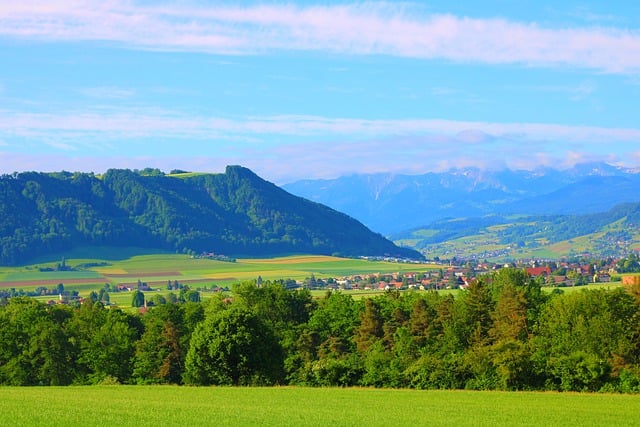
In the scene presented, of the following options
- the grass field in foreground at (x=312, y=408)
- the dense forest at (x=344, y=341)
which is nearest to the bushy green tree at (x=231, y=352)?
the dense forest at (x=344, y=341)

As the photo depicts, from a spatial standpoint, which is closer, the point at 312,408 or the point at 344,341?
the point at 312,408

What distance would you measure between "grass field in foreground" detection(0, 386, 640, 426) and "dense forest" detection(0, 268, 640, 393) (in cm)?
670

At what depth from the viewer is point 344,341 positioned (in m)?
96.9

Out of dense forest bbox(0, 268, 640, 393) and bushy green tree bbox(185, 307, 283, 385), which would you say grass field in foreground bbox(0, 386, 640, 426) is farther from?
bushy green tree bbox(185, 307, 283, 385)

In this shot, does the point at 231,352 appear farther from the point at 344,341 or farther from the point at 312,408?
the point at 312,408

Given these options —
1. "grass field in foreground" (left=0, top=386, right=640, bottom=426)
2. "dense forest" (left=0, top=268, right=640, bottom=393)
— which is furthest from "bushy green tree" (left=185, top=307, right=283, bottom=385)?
"grass field in foreground" (left=0, top=386, right=640, bottom=426)

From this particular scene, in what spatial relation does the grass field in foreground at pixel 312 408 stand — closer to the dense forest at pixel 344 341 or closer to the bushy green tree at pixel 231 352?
the dense forest at pixel 344 341

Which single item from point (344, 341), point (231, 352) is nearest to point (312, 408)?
point (231, 352)

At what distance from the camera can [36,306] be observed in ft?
338

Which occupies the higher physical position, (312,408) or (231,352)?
(231,352)

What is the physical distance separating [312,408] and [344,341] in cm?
4550

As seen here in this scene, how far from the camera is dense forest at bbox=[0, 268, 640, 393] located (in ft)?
229

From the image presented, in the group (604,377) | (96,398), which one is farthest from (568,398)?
(96,398)

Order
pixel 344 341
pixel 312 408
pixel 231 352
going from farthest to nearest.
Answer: pixel 344 341, pixel 231 352, pixel 312 408
